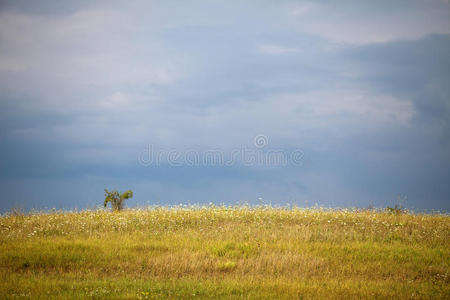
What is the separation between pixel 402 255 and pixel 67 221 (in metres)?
15.1

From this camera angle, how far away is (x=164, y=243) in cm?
1603

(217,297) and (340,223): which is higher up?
(340,223)

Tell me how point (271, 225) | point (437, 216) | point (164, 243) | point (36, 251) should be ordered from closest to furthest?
point (36, 251) < point (164, 243) < point (271, 225) < point (437, 216)

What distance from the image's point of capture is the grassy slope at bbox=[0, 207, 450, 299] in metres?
11.6

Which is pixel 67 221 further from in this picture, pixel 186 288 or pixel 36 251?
pixel 186 288

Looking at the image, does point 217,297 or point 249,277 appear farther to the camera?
point 249,277

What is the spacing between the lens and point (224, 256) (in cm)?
1455

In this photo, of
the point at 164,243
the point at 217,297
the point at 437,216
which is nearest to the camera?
the point at 217,297

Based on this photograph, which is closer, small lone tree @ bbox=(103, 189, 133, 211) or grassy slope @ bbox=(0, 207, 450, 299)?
grassy slope @ bbox=(0, 207, 450, 299)

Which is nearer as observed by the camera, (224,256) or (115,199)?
(224,256)

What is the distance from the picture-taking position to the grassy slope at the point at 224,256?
1162 centimetres

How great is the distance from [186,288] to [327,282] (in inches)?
165

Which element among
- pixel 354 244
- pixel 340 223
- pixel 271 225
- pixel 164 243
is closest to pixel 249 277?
pixel 164 243

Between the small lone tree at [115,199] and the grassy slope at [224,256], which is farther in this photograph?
the small lone tree at [115,199]
